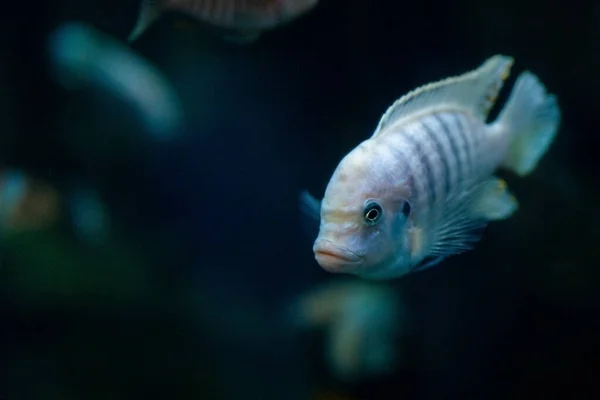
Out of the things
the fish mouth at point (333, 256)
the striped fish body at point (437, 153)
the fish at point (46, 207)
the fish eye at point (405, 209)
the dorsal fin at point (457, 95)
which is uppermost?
the dorsal fin at point (457, 95)

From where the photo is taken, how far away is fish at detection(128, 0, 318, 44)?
2438 mm

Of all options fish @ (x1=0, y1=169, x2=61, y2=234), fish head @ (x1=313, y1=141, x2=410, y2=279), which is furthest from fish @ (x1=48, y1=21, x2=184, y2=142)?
fish head @ (x1=313, y1=141, x2=410, y2=279)

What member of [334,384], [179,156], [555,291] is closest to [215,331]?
[334,384]

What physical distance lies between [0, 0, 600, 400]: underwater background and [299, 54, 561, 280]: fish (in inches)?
41.0

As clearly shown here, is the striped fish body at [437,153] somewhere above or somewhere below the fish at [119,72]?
below

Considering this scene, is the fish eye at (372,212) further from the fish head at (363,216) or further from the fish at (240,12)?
the fish at (240,12)

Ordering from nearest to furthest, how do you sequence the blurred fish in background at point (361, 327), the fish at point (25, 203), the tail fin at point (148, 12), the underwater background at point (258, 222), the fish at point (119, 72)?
the tail fin at point (148, 12)
the underwater background at point (258, 222)
the blurred fish in background at point (361, 327)
the fish at point (25, 203)
the fish at point (119, 72)

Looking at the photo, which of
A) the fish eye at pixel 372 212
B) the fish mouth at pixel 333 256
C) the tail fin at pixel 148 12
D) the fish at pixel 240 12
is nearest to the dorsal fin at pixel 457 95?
the fish eye at pixel 372 212

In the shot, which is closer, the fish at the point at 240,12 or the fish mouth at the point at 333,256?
the fish mouth at the point at 333,256

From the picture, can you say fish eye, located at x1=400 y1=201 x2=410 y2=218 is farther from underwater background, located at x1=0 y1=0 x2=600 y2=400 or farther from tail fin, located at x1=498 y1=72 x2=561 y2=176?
underwater background, located at x1=0 y1=0 x2=600 y2=400

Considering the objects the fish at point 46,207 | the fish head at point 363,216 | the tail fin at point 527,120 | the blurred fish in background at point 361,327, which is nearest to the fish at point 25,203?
the fish at point 46,207

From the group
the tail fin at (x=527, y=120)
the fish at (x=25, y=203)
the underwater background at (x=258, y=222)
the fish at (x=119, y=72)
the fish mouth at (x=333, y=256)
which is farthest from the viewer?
Answer: the fish at (x=119, y=72)

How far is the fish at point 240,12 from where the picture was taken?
244 centimetres

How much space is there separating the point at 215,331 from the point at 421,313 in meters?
1.39
